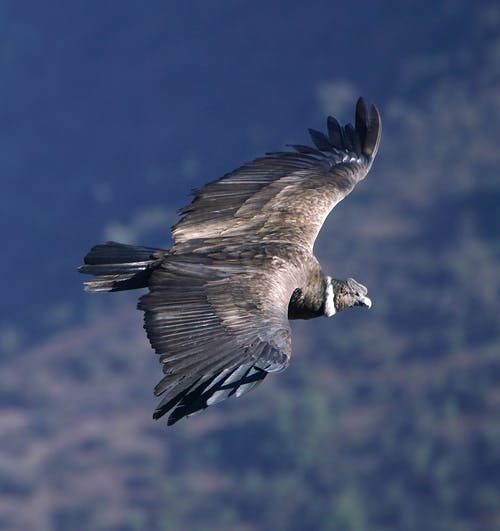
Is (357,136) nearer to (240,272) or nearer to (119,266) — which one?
(119,266)

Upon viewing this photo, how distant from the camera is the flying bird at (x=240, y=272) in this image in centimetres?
1189

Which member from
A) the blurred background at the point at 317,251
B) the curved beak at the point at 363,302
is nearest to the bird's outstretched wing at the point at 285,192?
the curved beak at the point at 363,302

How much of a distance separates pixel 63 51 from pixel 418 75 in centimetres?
1936

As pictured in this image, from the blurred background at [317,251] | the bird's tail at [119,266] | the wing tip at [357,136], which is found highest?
the blurred background at [317,251]

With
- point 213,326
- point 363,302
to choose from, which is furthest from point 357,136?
point 213,326

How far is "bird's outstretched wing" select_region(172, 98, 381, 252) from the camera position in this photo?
14.0 meters

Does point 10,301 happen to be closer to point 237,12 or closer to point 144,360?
point 144,360

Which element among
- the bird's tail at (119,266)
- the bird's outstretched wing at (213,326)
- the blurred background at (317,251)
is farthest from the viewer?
the blurred background at (317,251)

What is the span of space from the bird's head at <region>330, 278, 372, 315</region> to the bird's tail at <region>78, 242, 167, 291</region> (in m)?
1.50

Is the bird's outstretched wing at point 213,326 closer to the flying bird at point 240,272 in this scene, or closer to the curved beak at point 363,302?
the flying bird at point 240,272

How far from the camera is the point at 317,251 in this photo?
6706 centimetres

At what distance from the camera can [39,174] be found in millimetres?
90062

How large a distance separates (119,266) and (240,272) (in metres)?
1.16

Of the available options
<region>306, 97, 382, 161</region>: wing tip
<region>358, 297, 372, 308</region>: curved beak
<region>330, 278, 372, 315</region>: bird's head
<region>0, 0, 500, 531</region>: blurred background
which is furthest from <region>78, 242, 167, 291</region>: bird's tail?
<region>0, 0, 500, 531</region>: blurred background
